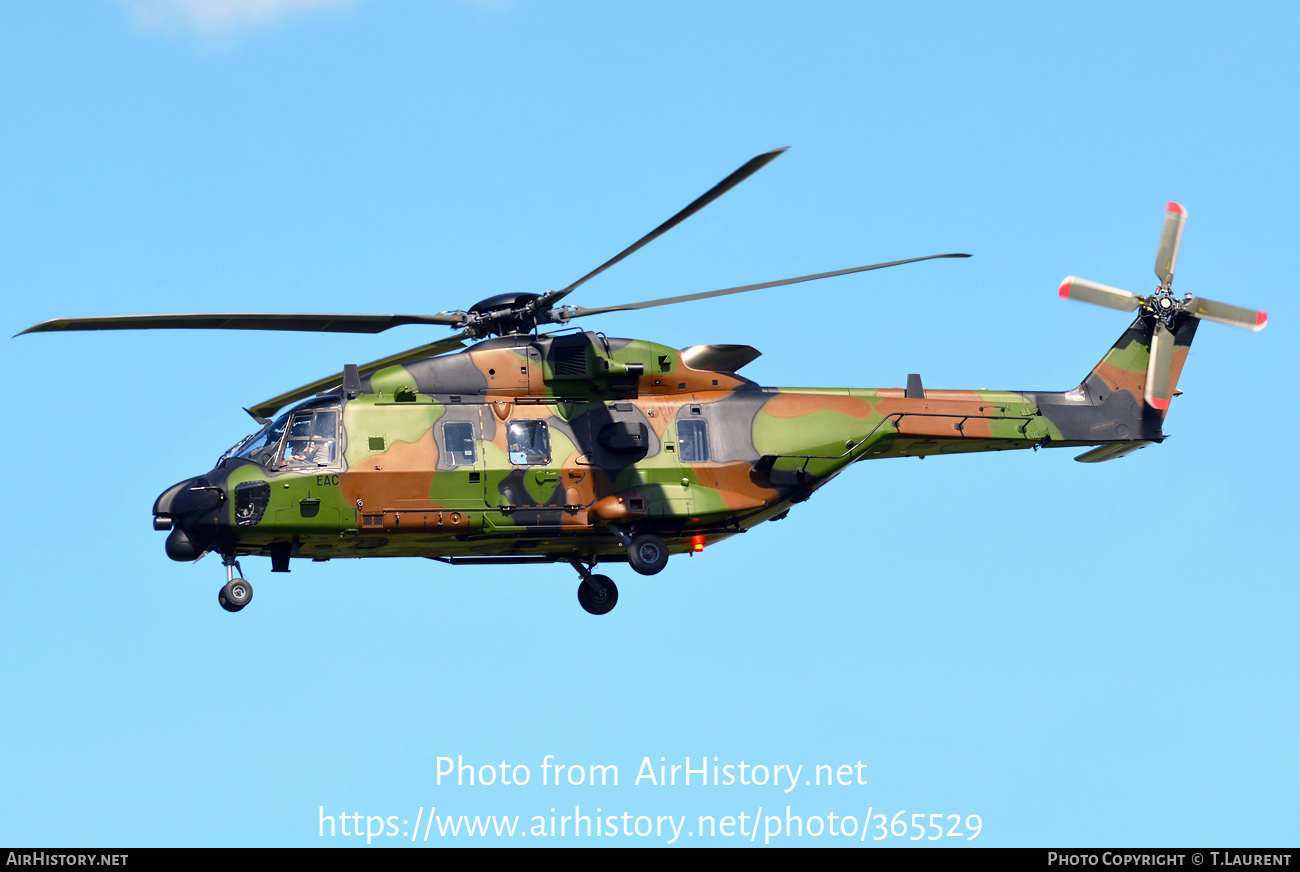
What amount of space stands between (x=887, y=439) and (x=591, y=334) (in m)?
5.66

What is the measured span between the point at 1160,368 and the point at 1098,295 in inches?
71.3

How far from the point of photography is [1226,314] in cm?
3388

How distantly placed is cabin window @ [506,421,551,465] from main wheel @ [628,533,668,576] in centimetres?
206

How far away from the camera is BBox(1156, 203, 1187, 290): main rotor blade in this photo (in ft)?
111

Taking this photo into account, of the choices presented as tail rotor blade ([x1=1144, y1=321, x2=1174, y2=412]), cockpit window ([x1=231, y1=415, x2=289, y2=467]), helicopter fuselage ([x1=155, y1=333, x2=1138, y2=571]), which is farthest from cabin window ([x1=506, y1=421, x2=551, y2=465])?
tail rotor blade ([x1=1144, y1=321, x2=1174, y2=412])

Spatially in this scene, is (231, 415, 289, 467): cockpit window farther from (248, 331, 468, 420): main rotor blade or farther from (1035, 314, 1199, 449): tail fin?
(1035, 314, 1199, 449): tail fin

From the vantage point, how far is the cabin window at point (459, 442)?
96.5ft

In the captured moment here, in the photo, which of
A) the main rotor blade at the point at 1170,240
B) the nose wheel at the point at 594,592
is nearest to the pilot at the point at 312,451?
the nose wheel at the point at 594,592

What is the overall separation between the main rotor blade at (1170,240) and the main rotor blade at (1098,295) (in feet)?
2.38

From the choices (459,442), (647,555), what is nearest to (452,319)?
(459,442)
